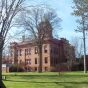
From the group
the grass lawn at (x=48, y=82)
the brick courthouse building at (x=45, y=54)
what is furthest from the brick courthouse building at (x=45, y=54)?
the grass lawn at (x=48, y=82)

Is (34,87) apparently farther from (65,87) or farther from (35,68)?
(35,68)

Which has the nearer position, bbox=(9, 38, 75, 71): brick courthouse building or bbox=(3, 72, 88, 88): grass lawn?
bbox=(3, 72, 88, 88): grass lawn

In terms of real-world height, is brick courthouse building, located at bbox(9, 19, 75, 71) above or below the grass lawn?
above

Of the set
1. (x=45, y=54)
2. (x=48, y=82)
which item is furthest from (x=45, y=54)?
(x=48, y=82)

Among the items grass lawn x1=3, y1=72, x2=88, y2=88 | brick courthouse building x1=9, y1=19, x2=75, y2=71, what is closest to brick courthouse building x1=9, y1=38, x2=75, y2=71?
brick courthouse building x1=9, y1=19, x2=75, y2=71

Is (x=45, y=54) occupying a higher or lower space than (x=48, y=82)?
higher

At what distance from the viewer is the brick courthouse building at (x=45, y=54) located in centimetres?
6438

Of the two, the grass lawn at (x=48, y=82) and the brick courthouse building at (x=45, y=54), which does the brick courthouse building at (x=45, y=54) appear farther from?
the grass lawn at (x=48, y=82)

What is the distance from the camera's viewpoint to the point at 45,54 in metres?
64.8

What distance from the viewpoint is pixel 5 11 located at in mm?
18984

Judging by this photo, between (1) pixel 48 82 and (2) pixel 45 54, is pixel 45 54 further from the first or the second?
(1) pixel 48 82

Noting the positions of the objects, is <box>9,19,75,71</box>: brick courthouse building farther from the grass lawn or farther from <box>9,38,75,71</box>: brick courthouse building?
the grass lawn

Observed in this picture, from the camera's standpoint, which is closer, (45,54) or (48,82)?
(48,82)

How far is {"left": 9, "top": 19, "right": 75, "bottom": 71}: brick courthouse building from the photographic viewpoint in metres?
64.4
